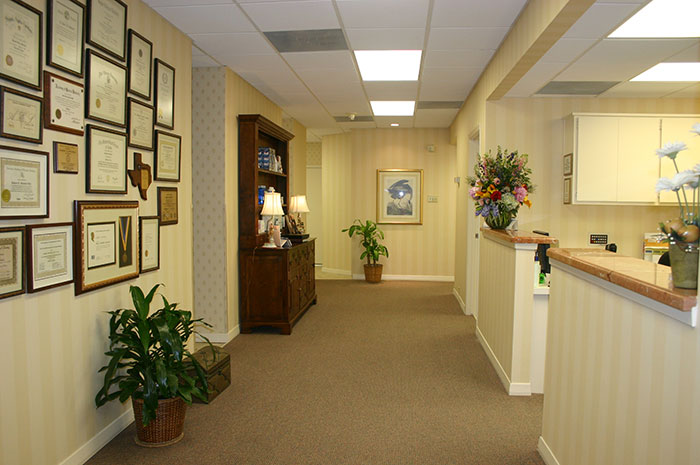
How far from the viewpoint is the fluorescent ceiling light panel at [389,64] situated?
4164mm

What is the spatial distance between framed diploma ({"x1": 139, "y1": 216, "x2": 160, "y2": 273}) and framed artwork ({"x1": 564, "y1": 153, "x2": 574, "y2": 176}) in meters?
3.84

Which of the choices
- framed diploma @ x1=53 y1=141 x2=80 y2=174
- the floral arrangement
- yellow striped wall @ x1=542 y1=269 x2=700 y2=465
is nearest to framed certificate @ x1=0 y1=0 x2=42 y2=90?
framed diploma @ x1=53 y1=141 x2=80 y2=174

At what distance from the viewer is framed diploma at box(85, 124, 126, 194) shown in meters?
2.57

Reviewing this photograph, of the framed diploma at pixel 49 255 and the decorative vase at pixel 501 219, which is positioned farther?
the decorative vase at pixel 501 219

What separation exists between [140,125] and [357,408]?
→ 229cm

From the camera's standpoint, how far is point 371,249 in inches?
322

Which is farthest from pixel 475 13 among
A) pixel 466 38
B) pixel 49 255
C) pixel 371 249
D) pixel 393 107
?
pixel 371 249

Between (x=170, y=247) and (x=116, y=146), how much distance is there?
95 cm

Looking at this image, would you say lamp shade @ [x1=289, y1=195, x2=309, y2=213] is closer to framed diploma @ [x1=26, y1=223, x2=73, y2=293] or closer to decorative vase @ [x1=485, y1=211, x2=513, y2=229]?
decorative vase @ [x1=485, y1=211, x2=513, y2=229]

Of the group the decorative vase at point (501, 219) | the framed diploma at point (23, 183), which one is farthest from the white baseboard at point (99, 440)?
the decorative vase at point (501, 219)

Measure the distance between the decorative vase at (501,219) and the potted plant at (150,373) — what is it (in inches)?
101

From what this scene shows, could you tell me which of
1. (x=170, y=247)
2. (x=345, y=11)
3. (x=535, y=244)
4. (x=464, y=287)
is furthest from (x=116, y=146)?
(x=464, y=287)

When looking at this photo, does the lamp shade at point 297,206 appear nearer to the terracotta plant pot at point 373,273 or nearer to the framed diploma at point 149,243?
the terracotta plant pot at point 373,273

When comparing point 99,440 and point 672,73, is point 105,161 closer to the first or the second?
point 99,440
